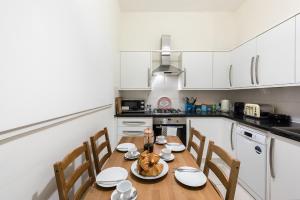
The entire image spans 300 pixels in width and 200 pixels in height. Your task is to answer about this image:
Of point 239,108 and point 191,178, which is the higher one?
point 239,108

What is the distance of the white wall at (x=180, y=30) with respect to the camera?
3.14m

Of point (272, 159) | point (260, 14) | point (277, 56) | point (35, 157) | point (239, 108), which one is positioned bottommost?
point (272, 159)

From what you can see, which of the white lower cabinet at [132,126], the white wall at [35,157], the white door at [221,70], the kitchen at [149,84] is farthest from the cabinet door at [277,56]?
the white wall at [35,157]

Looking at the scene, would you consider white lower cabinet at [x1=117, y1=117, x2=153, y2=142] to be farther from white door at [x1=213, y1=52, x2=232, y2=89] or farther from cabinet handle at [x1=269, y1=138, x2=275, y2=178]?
cabinet handle at [x1=269, y1=138, x2=275, y2=178]

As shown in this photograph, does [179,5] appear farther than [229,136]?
Yes

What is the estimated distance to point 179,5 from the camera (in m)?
2.91

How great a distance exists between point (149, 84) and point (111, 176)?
82.4 inches

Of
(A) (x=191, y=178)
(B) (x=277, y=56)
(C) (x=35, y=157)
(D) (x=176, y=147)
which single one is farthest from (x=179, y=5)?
(C) (x=35, y=157)

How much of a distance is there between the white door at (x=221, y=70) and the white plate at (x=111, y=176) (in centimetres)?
245

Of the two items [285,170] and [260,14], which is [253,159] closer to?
[285,170]

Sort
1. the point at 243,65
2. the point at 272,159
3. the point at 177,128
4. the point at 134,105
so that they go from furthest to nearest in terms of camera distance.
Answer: the point at 134,105 → the point at 177,128 → the point at 243,65 → the point at 272,159

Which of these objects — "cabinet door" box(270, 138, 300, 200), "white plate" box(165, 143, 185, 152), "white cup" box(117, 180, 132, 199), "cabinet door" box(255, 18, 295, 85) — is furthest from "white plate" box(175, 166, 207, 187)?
"cabinet door" box(255, 18, 295, 85)

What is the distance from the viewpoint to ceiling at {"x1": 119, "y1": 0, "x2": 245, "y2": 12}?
9.18ft

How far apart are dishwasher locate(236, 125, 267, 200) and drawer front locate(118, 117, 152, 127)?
1311 mm
